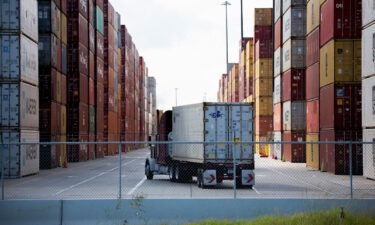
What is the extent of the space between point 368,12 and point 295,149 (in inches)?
645

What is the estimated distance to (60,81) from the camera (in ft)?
125

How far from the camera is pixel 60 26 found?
127 ft

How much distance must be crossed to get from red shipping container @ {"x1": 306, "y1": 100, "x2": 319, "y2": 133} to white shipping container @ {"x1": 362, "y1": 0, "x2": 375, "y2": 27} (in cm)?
850

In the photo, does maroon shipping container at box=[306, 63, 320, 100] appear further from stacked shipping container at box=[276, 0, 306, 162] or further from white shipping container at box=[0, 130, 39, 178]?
white shipping container at box=[0, 130, 39, 178]

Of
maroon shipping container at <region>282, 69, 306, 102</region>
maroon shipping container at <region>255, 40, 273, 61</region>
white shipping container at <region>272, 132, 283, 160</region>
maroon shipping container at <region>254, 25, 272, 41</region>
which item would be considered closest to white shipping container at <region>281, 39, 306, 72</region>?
maroon shipping container at <region>282, 69, 306, 102</region>

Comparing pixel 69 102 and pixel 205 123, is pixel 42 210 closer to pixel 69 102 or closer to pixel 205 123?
pixel 205 123

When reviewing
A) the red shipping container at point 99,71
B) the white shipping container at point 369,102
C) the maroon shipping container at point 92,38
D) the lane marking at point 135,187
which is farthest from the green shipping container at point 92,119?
the white shipping container at point 369,102

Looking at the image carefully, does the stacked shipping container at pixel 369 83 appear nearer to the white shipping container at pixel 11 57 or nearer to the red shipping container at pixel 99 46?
the white shipping container at pixel 11 57

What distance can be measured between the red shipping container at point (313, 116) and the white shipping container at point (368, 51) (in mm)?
7852

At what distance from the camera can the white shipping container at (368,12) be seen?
2498cm

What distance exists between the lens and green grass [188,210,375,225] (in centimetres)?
1288

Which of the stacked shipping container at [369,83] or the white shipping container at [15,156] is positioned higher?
the stacked shipping container at [369,83]

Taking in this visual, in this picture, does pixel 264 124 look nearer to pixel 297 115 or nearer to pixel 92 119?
pixel 297 115

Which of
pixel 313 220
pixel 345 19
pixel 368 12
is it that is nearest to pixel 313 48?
pixel 345 19
